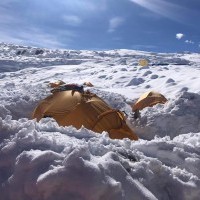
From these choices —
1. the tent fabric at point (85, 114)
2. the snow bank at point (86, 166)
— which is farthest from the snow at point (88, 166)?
the tent fabric at point (85, 114)

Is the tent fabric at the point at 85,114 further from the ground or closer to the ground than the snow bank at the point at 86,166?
closer to the ground

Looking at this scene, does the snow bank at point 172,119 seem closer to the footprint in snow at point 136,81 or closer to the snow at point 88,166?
the snow at point 88,166

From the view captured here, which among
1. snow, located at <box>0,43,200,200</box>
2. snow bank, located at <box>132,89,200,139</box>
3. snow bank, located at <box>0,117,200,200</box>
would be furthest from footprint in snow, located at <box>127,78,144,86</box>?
snow bank, located at <box>0,117,200,200</box>

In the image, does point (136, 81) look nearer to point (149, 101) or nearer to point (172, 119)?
point (149, 101)

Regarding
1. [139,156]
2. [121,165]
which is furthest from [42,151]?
[139,156]

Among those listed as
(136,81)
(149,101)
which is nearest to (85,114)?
(149,101)

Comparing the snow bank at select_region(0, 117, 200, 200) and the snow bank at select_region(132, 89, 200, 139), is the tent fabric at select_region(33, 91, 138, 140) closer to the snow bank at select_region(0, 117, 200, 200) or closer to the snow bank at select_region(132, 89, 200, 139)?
the snow bank at select_region(132, 89, 200, 139)

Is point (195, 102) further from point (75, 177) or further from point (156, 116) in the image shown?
point (75, 177)

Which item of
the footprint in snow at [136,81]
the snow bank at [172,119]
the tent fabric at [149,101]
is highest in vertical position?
the snow bank at [172,119]
